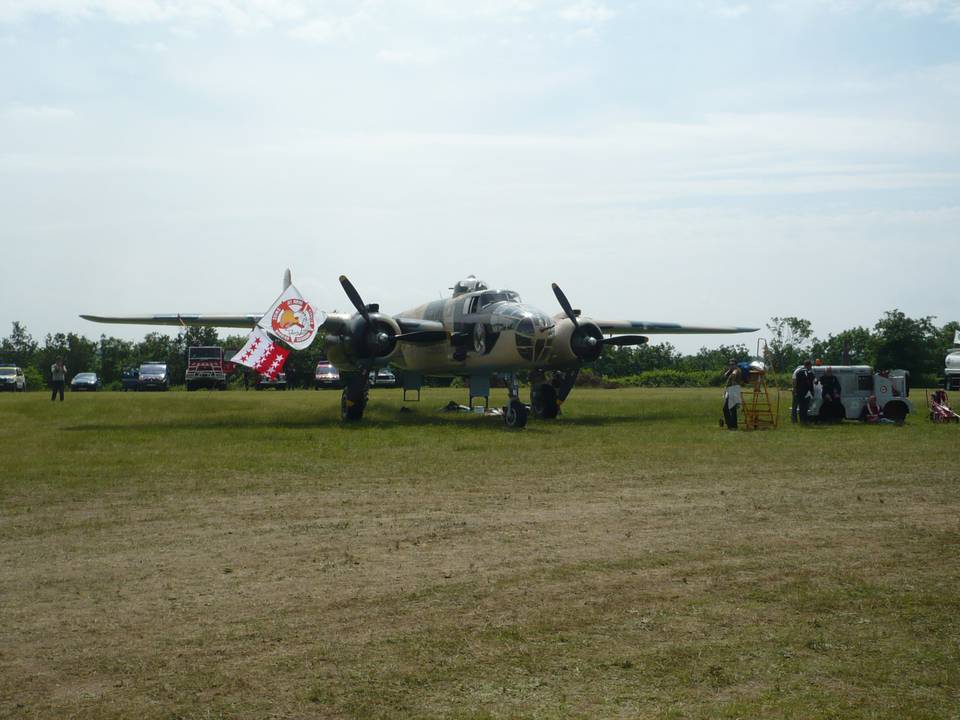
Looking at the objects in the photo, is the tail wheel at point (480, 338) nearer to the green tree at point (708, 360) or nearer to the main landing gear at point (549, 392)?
the main landing gear at point (549, 392)

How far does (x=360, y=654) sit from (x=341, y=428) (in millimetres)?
18726

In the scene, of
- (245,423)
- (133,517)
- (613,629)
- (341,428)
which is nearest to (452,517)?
(133,517)

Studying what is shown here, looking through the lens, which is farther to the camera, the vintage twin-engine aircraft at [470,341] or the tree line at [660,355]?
the tree line at [660,355]

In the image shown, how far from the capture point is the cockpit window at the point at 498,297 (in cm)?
2681

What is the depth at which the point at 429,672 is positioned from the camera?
231 inches

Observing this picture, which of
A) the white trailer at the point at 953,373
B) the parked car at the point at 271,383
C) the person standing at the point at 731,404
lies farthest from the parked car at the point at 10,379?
the white trailer at the point at 953,373

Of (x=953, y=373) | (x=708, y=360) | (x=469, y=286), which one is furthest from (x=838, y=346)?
(x=469, y=286)

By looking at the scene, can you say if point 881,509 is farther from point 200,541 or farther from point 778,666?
point 200,541

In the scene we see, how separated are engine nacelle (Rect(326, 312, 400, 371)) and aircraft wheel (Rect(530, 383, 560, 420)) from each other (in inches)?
176

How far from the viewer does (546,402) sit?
2889 cm

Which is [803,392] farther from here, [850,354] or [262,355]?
[850,354]

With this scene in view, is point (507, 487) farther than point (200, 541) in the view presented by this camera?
Yes

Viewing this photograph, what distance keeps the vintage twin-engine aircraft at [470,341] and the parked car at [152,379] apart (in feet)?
108

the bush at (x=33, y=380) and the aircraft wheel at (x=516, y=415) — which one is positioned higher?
the aircraft wheel at (x=516, y=415)
